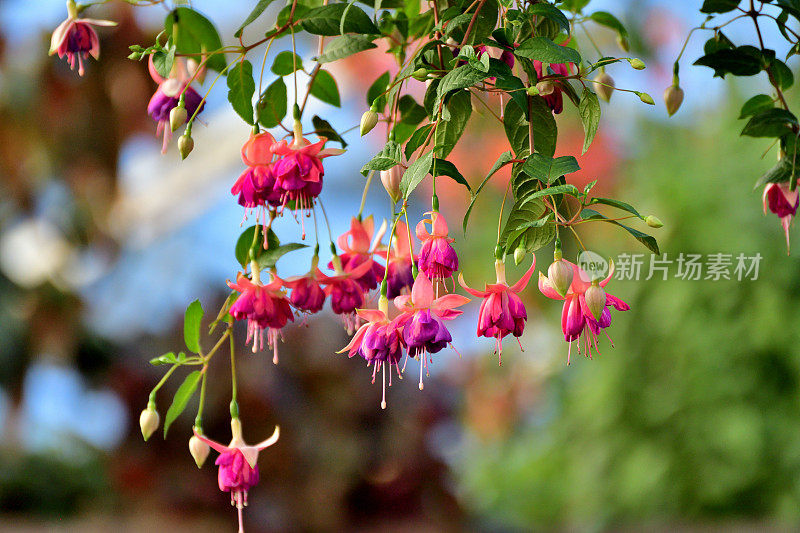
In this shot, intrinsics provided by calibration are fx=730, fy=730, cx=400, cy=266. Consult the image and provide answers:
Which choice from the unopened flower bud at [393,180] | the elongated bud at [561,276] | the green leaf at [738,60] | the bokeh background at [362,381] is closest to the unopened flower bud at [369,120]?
the unopened flower bud at [393,180]

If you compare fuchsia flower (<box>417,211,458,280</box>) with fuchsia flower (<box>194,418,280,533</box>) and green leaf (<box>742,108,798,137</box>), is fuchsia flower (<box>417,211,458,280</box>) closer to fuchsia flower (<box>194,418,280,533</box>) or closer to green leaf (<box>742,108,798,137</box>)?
fuchsia flower (<box>194,418,280,533</box>)

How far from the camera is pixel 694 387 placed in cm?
209

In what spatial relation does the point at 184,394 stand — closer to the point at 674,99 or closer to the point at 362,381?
the point at 674,99

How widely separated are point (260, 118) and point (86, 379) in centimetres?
209

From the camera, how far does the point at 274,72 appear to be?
0.51m

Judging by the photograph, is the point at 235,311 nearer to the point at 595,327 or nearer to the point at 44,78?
the point at 595,327

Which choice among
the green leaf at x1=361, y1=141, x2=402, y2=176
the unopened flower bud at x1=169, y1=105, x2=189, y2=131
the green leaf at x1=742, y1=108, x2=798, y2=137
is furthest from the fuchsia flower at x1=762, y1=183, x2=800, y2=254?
the unopened flower bud at x1=169, y1=105, x2=189, y2=131

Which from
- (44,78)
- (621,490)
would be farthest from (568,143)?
(44,78)

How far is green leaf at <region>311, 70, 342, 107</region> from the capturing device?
54 cm

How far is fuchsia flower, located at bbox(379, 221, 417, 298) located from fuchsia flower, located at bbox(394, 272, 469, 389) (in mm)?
73

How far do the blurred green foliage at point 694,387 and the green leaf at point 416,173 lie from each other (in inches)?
73.9

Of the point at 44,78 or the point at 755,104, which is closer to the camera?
the point at 755,104

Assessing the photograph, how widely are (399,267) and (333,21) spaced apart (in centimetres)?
16

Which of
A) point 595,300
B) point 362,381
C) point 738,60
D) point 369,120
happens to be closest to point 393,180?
point 369,120
